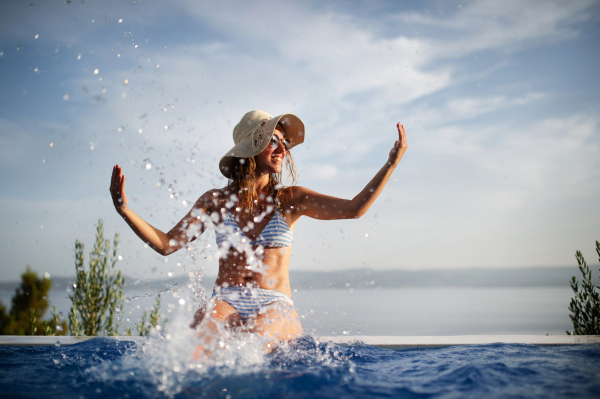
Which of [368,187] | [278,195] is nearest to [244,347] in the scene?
[278,195]

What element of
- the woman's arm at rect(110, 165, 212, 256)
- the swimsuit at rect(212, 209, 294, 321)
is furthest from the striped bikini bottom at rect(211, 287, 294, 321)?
the woman's arm at rect(110, 165, 212, 256)

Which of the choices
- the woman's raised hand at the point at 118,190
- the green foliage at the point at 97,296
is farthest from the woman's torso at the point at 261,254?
the green foliage at the point at 97,296

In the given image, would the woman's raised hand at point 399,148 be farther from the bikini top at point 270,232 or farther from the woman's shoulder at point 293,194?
the bikini top at point 270,232

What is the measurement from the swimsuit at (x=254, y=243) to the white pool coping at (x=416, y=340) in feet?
3.53

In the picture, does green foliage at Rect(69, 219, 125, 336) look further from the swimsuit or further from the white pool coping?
the swimsuit

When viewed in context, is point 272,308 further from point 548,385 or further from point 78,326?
point 78,326

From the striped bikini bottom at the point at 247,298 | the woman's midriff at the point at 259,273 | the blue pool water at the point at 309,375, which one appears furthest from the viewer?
the woman's midriff at the point at 259,273

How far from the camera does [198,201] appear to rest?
3146 mm

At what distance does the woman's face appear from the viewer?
3.15 metres

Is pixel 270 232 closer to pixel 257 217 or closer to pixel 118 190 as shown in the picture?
pixel 257 217

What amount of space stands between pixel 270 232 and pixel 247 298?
22.2 inches

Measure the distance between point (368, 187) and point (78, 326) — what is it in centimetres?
530

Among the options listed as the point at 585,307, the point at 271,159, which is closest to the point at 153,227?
the point at 271,159

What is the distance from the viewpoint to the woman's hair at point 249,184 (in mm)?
3174
